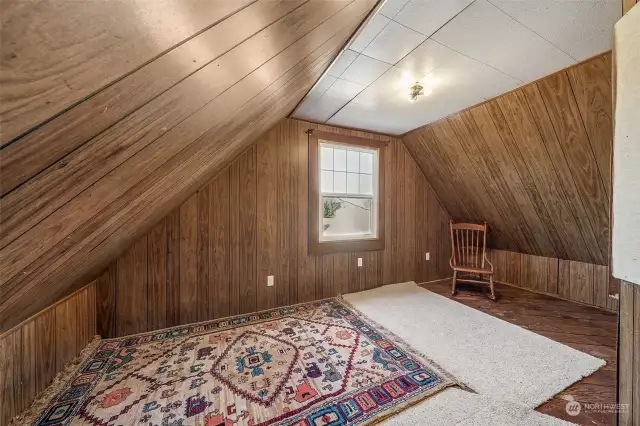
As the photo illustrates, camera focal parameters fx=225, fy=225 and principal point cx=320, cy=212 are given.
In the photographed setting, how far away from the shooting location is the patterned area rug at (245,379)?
1.24m

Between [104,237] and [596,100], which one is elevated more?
[596,100]

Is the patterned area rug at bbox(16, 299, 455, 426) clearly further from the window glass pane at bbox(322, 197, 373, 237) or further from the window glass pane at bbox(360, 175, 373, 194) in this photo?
the window glass pane at bbox(360, 175, 373, 194)

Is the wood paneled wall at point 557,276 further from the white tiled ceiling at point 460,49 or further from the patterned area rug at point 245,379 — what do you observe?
the patterned area rug at point 245,379

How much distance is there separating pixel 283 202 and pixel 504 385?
233 cm

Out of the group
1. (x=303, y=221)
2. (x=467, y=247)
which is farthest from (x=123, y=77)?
(x=467, y=247)

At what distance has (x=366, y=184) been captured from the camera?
125 inches

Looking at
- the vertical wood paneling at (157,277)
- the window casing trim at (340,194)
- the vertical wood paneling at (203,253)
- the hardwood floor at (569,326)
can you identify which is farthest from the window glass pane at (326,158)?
the hardwood floor at (569,326)

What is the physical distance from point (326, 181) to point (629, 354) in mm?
2525

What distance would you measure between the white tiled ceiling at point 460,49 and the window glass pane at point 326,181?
89 cm

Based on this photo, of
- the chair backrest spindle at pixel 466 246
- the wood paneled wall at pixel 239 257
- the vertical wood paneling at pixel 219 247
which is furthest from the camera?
the chair backrest spindle at pixel 466 246

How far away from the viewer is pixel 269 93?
1373mm

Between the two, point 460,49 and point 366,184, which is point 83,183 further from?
point 366,184

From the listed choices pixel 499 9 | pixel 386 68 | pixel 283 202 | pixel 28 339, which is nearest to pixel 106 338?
pixel 28 339

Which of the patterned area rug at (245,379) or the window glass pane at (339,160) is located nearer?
the patterned area rug at (245,379)
